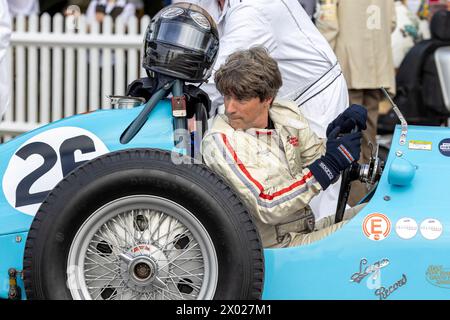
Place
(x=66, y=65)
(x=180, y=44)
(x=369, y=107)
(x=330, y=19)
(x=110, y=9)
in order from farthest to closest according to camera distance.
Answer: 1. (x=110, y=9)
2. (x=66, y=65)
3. (x=369, y=107)
4. (x=330, y=19)
5. (x=180, y=44)

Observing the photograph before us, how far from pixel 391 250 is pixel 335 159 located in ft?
1.27

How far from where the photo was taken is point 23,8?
838 centimetres

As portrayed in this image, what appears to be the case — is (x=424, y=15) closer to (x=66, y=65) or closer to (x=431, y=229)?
(x=66, y=65)

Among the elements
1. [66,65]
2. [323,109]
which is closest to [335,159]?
[323,109]

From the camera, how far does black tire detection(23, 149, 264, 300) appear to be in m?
3.30

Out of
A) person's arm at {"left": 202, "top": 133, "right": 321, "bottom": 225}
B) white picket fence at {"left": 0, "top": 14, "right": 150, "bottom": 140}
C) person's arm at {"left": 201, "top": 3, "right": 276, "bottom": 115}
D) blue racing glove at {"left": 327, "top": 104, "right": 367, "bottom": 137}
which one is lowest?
white picket fence at {"left": 0, "top": 14, "right": 150, "bottom": 140}

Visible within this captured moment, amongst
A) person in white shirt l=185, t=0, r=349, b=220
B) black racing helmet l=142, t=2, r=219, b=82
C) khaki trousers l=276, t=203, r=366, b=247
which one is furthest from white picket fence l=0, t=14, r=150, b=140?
khaki trousers l=276, t=203, r=366, b=247

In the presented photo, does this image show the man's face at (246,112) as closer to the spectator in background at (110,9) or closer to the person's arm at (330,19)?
the person's arm at (330,19)

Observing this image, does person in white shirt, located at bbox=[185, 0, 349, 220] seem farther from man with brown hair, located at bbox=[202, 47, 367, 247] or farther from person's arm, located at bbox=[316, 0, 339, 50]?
person's arm, located at bbox=[316, 0, 339, 50]

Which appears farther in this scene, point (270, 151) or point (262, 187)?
point (270, 151)

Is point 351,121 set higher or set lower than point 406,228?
higher

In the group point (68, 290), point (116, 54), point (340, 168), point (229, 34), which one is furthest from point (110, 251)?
point (116, 54)

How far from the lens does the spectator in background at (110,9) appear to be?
878 cm
